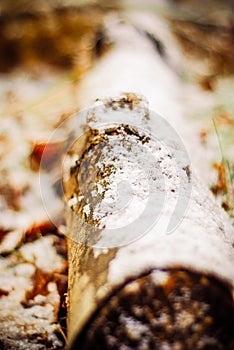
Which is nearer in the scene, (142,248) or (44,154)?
(142,248)

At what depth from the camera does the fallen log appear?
29.5 inches

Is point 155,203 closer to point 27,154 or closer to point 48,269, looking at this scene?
point 48,269

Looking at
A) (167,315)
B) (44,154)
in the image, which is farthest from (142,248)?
(44,154)

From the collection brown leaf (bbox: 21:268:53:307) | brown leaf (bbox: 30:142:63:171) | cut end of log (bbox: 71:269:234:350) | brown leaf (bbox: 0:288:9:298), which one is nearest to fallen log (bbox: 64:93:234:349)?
cut end of log (bbox: 71:269:234:350)

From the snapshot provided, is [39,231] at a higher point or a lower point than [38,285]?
higher

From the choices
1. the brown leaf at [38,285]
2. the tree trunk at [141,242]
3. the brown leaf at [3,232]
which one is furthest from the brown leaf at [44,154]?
the brown leaf at [38,285]

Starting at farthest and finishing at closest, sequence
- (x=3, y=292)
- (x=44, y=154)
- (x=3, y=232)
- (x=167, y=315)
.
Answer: (x=44, y=154)
(x=3, y=232)
(x=3, y=292)
(x=167, y=315)

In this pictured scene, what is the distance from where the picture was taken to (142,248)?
848mm

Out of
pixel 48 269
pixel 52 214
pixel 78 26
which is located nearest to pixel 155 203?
pixel 48 269

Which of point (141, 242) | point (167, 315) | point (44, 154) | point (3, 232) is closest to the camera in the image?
point (167, 315)

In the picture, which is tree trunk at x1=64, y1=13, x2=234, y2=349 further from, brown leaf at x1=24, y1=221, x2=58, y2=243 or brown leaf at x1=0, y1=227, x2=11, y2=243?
brown leaf at x1=0, y1=227, x2=11, y2=243

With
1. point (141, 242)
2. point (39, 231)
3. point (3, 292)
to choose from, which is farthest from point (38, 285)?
point (141, 242)

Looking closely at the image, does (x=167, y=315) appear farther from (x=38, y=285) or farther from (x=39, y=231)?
(x=39, y=231)

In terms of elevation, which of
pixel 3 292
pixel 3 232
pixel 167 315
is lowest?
pixel 3 292
